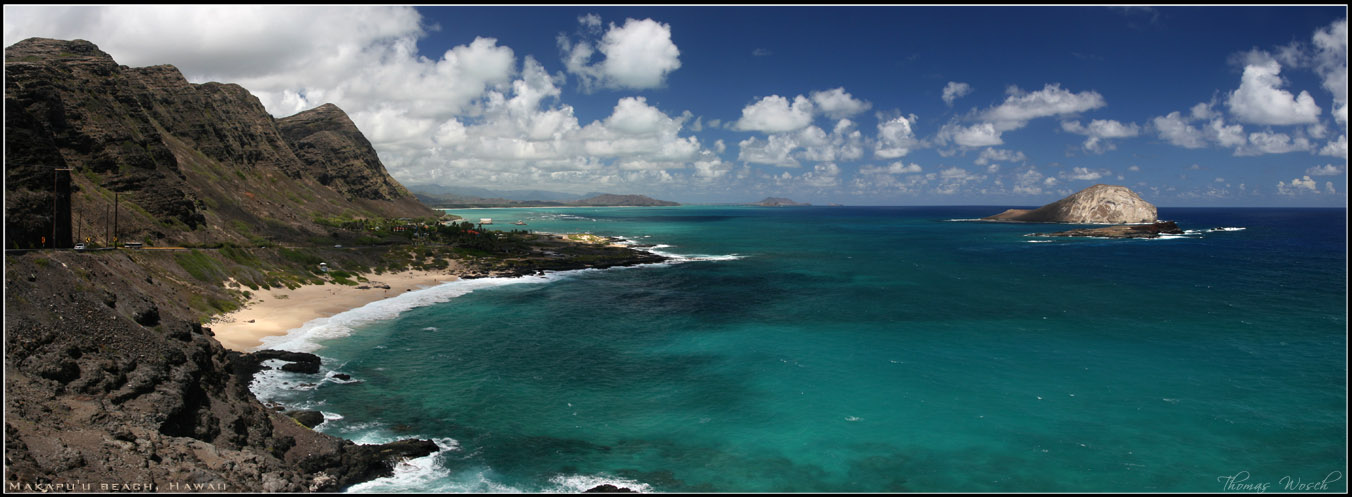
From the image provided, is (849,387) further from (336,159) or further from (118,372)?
(336,159)

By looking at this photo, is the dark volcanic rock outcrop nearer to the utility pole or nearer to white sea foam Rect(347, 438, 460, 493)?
white sea foam Rect(347, 438, 460, 493)

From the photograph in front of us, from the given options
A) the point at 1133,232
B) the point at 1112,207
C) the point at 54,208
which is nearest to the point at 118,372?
the point at 54,208

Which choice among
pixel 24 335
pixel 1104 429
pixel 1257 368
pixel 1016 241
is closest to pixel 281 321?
pixel 24 335

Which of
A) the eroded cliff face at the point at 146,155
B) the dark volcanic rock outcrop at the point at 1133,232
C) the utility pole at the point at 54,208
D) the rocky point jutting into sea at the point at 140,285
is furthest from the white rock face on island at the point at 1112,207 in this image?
the utility pole at the point at 54,208

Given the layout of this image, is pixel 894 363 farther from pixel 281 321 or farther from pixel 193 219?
pixel 193 219

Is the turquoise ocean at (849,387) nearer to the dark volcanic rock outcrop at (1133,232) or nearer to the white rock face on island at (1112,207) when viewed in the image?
the dark volcanic rock outcrop at (1133,232)
